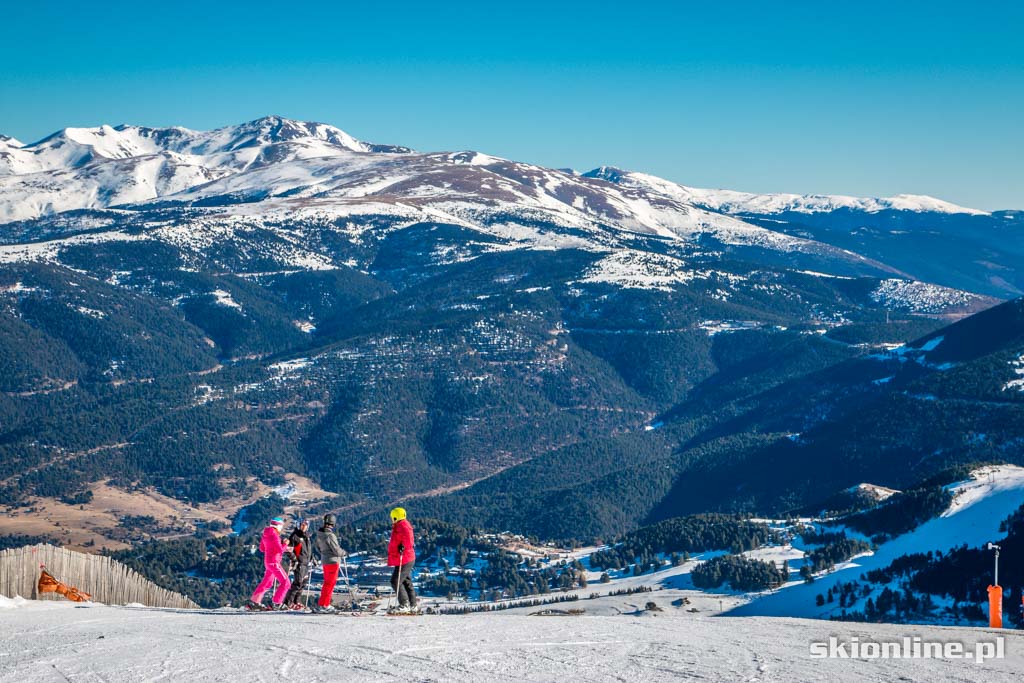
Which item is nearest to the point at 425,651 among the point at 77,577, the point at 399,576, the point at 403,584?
the point at 399,576

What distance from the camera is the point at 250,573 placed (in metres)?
166

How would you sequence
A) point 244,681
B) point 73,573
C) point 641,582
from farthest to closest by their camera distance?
1. point 641,582
2. point 73,573
3. point 244,681

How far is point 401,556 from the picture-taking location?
181ft

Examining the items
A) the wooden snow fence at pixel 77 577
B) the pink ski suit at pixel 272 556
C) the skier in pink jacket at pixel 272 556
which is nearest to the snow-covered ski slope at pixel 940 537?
the wooden snow fence at pixel 77 577

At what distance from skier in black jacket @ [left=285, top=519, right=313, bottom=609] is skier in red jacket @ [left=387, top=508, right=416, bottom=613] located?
3.78 meters

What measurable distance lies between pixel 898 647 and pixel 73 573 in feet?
129

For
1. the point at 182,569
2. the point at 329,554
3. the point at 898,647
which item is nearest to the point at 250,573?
the point at 182,569

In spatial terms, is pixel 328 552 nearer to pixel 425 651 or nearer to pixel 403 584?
pixel 403 584

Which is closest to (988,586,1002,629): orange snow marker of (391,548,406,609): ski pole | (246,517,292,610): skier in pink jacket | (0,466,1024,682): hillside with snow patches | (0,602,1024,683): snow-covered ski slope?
(0,466,1024,682): hillside with snow patches

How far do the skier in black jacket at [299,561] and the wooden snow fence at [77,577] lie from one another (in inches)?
490

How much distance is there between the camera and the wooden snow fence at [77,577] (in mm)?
64750

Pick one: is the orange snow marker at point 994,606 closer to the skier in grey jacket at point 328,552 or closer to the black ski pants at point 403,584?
the black ski pants at point 403,584

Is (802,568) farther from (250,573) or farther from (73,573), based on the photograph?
(73,573)

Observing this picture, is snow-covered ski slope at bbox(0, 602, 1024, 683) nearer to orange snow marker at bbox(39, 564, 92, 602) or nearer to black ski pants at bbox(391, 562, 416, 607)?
black ski pants at bbox(391, 562, 416, 607)
